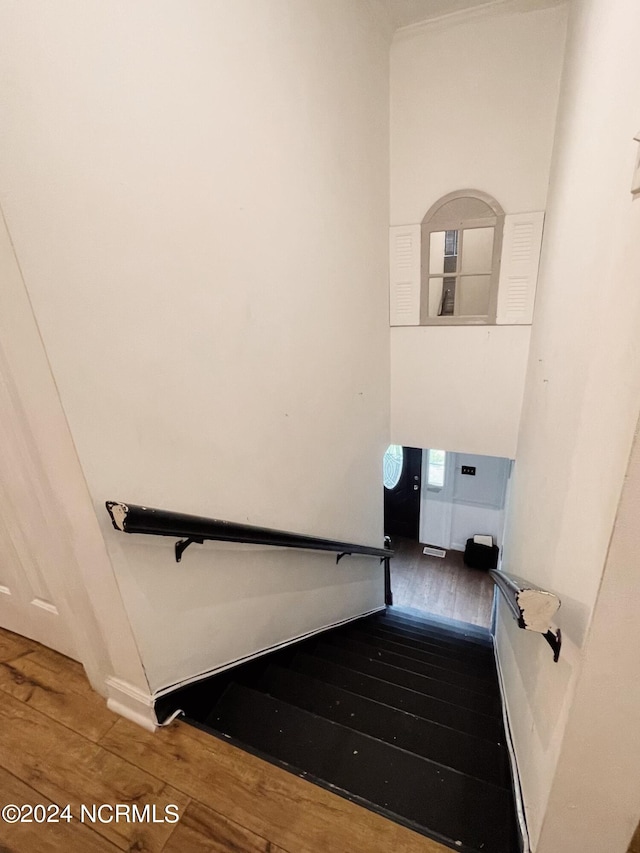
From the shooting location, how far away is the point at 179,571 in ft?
4.00

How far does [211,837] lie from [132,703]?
428 mm

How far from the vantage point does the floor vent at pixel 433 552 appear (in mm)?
5094

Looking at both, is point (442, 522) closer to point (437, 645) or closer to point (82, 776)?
point (437, 645)

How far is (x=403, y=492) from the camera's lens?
17.3 feet

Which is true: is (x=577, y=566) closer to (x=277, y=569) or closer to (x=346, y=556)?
(x=277, y=569)

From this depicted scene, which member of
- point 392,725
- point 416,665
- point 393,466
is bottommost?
point 393,466

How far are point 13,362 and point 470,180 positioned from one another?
9.18ft

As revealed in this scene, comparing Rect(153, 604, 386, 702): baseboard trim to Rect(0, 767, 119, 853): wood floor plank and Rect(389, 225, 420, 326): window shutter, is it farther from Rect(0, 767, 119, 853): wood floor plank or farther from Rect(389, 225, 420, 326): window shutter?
Rect(389, 225, 420, 326): window shutter

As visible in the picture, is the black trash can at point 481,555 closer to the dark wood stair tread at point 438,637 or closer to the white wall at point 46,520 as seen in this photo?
the dark wood stair tread at point 438,637

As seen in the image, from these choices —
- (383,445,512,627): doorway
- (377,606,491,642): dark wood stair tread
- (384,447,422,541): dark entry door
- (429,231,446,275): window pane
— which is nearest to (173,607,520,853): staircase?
(377,606,491,642): dark wood stair tread

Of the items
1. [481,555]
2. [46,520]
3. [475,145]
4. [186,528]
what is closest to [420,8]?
[475,145]

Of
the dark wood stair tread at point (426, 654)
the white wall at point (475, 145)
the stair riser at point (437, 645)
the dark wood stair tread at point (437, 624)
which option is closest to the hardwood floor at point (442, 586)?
the dark wood stair tread at point (437, 624)

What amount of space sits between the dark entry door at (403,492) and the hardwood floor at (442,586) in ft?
1.03

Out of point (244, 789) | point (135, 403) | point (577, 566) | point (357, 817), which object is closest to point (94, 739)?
point (244, 789)
